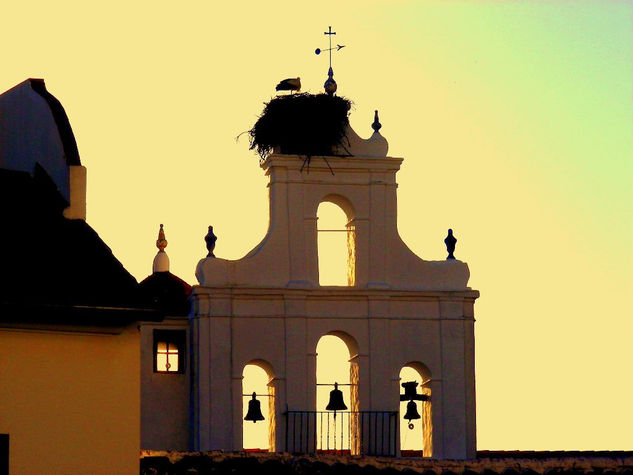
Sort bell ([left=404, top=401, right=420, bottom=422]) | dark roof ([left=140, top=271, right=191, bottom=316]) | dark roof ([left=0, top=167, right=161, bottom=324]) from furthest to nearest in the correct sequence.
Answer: dark roof ([left=140, top=271, right=191, bottom=316])
bell ([left=404, top=401, right=420, bottom=422])
dark roof ([left=0, top=167, right=161, bottom=324])

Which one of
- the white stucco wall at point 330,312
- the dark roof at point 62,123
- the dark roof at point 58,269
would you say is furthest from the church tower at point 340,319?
the dark roof at point 58,269

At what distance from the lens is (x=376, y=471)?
22.1 metres

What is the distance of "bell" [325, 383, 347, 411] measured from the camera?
29328 mm

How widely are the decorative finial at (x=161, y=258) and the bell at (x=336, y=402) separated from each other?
3.97m

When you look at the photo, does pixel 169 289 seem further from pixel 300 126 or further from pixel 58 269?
pixel 58 269

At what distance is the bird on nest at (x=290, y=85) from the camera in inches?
1178

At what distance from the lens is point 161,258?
3262cm

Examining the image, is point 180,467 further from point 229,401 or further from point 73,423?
point 229,401

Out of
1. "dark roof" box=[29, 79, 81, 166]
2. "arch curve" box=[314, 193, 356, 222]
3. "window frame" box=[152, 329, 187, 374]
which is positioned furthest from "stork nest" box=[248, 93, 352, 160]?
"dark roof" box=[29, 79, 81, 166]

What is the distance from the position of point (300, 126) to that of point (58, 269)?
35.2 feet

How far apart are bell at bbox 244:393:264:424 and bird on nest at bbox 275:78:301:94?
378 cm

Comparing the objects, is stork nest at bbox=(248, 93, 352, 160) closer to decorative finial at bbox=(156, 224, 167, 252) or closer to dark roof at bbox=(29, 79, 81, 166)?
decorative finial at bbox=(156, 224, 167, 252)

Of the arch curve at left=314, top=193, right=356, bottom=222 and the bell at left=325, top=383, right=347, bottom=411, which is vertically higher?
the arch curve at left=314, top=193, right=356, bottom=222

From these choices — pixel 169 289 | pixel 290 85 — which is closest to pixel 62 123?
pixel 290 85
